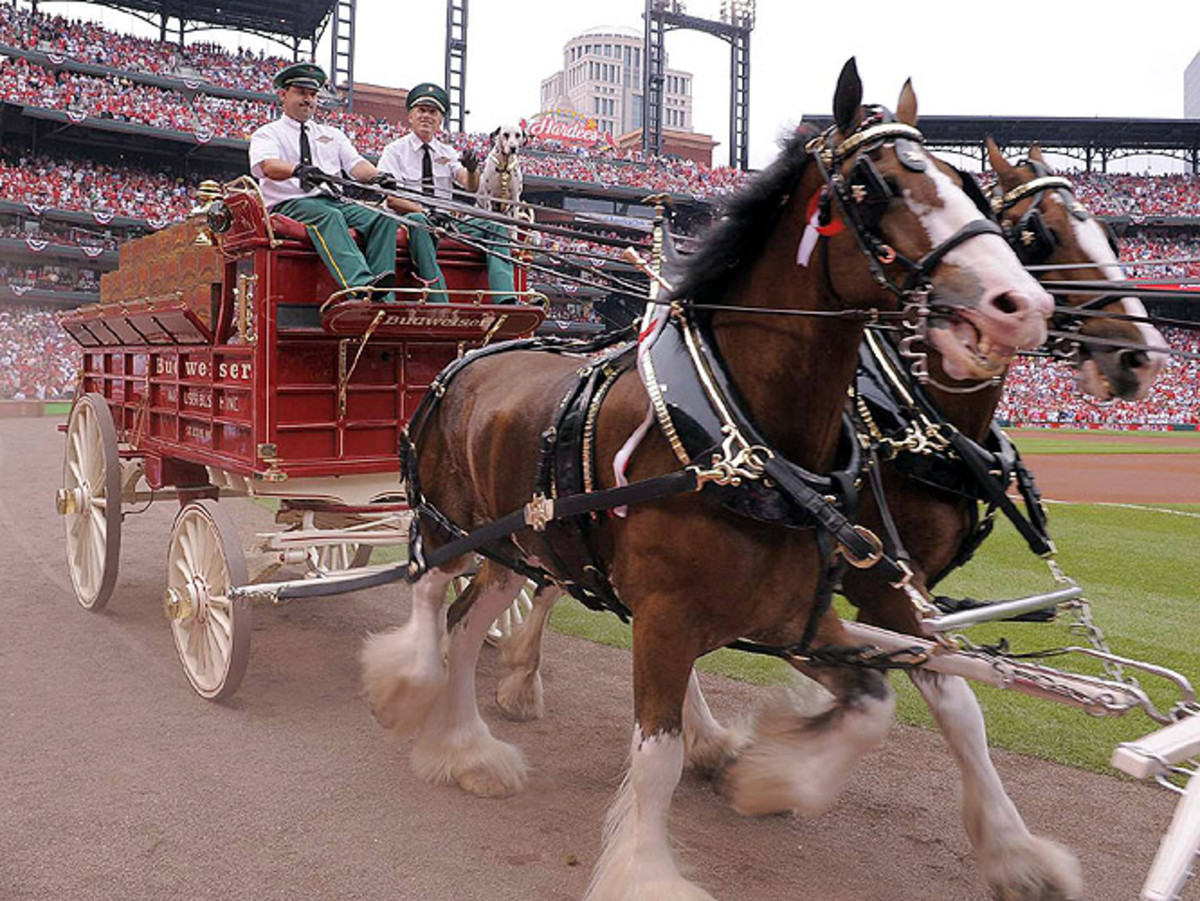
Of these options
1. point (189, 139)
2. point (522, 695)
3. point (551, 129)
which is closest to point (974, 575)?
point (522, 695)

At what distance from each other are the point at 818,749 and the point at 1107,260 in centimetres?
172

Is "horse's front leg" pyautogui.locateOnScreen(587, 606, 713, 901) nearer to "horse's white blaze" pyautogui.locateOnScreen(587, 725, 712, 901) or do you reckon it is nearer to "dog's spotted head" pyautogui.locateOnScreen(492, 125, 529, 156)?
"horse's white blaze" pyautogui.locateOnScreen(587, 725, 712, 901)

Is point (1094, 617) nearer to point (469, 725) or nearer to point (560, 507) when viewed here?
point (469, 725)

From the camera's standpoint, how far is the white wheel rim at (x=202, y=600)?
4.74 m

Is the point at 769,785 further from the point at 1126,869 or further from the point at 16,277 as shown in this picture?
the point at 16,277

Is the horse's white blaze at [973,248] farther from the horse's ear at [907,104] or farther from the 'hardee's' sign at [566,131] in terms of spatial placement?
the 'hardee's' sign at [566,131]

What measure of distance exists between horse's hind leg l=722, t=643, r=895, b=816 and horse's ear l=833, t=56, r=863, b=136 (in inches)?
64.5

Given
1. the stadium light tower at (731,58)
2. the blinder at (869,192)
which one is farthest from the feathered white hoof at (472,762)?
the stadium light tower at (731,58)

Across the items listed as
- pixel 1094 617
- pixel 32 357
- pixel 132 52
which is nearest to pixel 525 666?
pixel 1094 617

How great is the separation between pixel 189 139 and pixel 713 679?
31.0 metres

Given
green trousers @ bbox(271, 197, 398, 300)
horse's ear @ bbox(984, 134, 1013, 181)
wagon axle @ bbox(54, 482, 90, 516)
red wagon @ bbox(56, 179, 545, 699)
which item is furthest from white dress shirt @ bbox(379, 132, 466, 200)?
horse's ear @ bbox(984, 134, 1013, 181)

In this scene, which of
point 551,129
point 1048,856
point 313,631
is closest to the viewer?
point 1048,856

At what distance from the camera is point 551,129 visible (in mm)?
47562

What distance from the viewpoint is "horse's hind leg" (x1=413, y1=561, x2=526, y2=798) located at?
3918 millimetres
